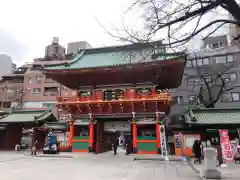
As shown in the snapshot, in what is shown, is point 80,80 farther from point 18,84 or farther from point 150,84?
point 18,84

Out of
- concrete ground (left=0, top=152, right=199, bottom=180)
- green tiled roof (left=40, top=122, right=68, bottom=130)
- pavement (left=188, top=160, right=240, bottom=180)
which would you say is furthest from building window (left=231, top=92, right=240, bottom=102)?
green tiled roof (left=40, top=122, right=68, bottom=130)

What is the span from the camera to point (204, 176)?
388 inches

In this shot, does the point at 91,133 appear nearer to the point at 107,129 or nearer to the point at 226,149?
the point at 107,129

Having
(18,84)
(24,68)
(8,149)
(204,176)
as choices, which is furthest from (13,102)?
(204,176)

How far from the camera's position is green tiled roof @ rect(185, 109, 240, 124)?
2091cm

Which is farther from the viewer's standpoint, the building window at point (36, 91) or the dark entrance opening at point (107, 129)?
the building window at point (36, 91)

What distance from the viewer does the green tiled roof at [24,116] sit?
26.8 meters

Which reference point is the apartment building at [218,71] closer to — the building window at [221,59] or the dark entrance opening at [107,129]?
the building window at [221,59]

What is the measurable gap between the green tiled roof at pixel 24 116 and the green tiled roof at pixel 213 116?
58.3ft

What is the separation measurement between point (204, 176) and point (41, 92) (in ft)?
Answer: 150

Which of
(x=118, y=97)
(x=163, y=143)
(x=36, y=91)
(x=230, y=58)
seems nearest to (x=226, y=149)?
(x=163, y=143)

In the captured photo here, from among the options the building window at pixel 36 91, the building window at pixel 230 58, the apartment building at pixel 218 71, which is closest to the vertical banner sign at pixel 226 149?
the apartment building at pixel 218 71

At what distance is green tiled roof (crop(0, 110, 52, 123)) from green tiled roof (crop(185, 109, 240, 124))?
1777 centimetres

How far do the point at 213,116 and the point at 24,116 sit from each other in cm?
2347
